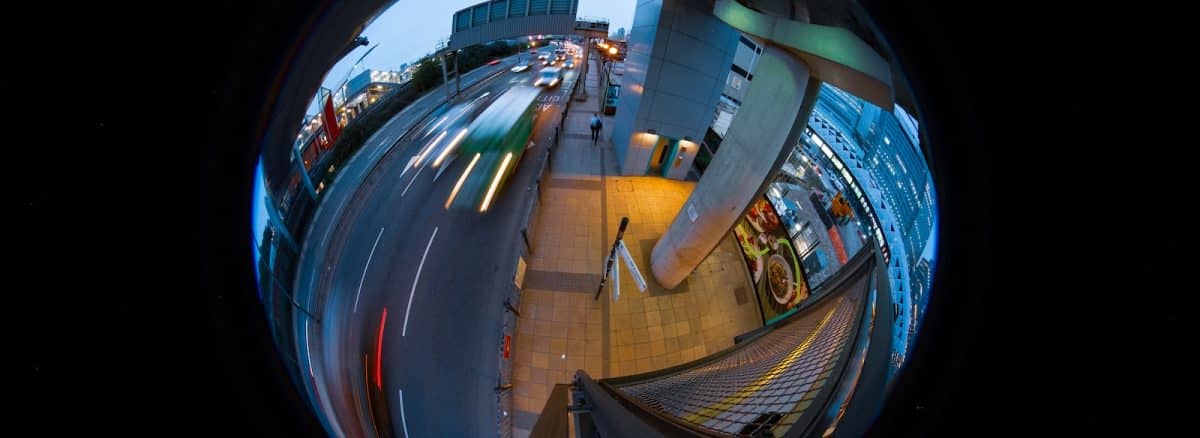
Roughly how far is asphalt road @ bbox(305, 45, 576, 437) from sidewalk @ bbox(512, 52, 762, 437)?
0.66 meters

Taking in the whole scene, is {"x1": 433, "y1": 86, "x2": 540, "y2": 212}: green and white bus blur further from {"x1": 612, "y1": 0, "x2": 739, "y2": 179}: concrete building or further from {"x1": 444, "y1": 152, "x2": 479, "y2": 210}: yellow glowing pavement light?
{"x1": 612, "y1": 0, "x2": 739, "y2": 179}: concrete building

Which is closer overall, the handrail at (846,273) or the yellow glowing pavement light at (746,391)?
the yellow glowing pavement light at (746,391)

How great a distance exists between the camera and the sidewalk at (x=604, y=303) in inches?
247

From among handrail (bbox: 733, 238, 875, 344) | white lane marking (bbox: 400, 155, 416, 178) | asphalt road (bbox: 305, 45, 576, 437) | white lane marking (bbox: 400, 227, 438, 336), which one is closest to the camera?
handrail (bbox: 733, 238, 875, 344)

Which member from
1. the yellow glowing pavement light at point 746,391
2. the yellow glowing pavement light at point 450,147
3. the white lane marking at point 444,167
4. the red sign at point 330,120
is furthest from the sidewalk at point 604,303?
the red sign at point 330,120

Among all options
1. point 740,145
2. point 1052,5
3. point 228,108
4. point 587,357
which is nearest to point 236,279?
point 228,108

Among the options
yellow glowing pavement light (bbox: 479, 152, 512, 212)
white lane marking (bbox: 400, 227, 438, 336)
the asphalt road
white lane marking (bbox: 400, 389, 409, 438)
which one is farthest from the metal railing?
yellow glowing pavement light (bbox: 479, 152, 512, 212)

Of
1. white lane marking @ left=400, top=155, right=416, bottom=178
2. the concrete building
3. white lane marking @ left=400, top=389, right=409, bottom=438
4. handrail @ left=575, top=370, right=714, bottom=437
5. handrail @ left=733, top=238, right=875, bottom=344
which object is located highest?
the concrete building

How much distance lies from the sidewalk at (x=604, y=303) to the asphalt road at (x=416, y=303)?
66 cm

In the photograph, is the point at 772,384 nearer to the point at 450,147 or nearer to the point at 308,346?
the point at 308,346

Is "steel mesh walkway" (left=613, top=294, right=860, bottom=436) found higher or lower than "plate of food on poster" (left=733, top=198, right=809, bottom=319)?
lower

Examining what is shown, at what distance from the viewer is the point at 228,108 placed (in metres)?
1.47

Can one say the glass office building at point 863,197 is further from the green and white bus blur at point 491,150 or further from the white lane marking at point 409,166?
the white lane marking at point 409,166

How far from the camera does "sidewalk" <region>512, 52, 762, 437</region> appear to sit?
20.6 feet
